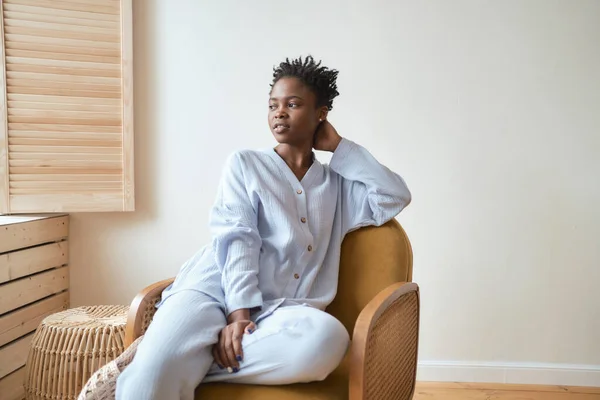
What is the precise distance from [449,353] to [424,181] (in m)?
0.74

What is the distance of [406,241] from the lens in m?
1.61

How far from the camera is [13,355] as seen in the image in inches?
83.7

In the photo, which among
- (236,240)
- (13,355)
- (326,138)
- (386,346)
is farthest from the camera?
(13,355)

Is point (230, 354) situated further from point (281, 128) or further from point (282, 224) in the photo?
point (281, 128)

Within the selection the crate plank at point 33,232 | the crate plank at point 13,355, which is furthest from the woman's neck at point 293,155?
the crate plank at point 13,355

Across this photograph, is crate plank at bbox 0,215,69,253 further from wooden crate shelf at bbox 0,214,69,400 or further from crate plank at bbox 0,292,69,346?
crate plank at bbox 0,292,69,346

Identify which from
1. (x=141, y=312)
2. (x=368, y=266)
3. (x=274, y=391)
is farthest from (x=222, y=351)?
(x=368, y=266)

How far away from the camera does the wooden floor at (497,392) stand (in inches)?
90.3

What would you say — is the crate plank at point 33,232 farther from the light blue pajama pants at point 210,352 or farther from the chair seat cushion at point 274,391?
the chair seat cushion at point 274,391

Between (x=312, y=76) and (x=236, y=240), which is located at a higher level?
(x=312, y=76)

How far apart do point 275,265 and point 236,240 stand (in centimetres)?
14

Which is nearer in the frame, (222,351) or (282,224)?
(222,351)

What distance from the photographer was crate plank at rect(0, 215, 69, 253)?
2031 millimetres

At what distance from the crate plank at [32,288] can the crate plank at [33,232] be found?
0.13 metres
